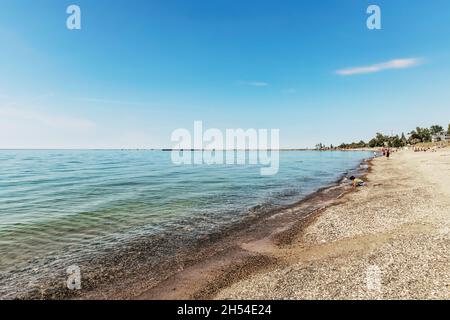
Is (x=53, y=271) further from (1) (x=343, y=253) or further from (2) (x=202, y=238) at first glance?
(1) (x=343, y=253)

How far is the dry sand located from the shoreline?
29.7 inches

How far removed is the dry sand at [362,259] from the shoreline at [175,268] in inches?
29.7

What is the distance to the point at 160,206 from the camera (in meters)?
24.7

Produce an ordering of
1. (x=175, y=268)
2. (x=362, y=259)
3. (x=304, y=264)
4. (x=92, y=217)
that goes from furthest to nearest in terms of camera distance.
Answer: (x=92, y=217) < (x=175, y=268) < (x=304, y=264) < (x=362, y=259)

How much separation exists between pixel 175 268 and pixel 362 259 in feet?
26.1

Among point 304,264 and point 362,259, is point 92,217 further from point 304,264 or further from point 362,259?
point 362,259

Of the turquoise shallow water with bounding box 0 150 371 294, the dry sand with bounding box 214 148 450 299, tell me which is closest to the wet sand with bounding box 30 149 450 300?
the dry sand with bounding box 214 148 450 299

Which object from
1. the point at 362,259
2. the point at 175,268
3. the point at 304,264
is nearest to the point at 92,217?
the point at 175,268

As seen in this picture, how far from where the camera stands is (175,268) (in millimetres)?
11797

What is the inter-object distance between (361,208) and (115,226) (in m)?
18.2

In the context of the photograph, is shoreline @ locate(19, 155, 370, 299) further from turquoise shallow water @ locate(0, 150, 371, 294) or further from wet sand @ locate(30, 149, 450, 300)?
turquoise shallow water @ locate(0, 150, 371, 294)

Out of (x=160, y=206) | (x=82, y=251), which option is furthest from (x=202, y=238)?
(x=160, y=206)

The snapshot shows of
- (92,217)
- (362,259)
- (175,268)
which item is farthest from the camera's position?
(92,217)

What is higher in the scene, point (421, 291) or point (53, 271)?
point (421, 291)
